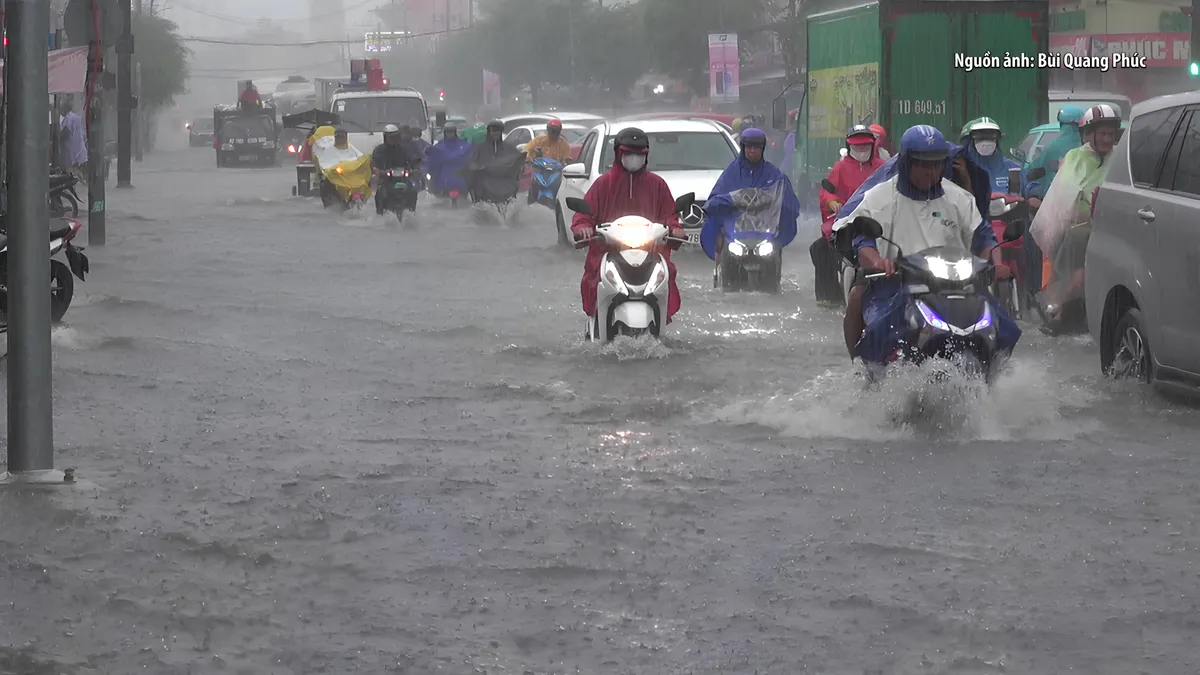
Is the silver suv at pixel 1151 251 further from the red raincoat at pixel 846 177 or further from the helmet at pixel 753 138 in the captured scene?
the helmet at pixel 753 138

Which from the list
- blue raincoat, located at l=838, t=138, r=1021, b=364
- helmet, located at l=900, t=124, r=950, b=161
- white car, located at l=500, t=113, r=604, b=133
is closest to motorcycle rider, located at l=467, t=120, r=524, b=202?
white car, located at l=500, t=113, r=604, b=133

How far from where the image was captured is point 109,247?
2438cm

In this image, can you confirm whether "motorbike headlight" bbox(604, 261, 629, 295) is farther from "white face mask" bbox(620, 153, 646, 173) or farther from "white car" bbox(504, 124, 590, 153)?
"white car" bbox(504, 124, 590, 153)

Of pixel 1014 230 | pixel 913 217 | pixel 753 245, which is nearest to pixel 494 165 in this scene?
pixel 753 245

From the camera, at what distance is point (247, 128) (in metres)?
63.9

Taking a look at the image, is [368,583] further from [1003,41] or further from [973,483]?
[1003,41]

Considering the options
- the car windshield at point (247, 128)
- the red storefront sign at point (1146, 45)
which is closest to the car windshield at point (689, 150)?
the red storefront sign at point (1146, 45)

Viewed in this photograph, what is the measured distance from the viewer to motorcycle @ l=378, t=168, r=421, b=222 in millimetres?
27969

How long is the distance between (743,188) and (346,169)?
1454 cm

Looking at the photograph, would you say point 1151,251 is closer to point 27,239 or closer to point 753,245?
point 27,239

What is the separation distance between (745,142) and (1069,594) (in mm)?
10073

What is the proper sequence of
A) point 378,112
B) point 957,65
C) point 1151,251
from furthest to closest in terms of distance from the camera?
1. point 378,112
2. point 957,65
3. point 1151,251

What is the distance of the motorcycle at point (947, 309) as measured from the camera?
29.5 feet

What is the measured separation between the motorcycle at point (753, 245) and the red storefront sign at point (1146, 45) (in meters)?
28.8
